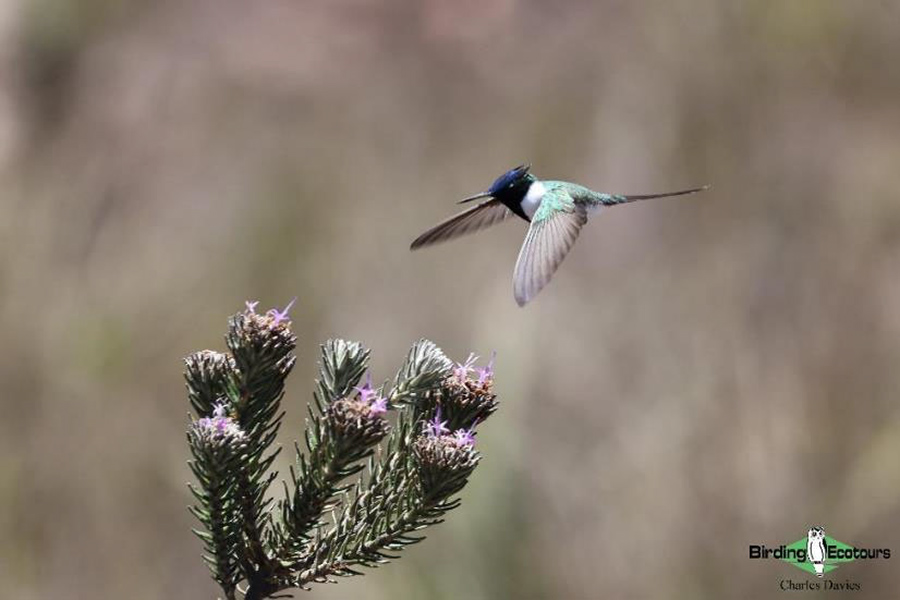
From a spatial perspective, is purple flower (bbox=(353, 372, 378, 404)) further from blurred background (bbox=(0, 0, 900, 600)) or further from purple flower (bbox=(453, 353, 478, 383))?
blurred background (bbox=(0, 0, 900, 600))

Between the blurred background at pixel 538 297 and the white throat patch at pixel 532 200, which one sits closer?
A: the white throat patch at pixel 532 200

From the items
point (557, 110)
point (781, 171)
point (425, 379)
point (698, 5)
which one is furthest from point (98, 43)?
point (425, 379)

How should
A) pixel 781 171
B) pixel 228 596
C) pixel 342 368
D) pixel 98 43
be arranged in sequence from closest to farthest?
pixel 228 596 → pixel 342 368 → pixel 781 171 → pixel 98 43

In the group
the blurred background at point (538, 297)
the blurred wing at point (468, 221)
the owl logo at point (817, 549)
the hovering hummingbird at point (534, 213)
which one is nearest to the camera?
the hovering hummingbird at point (534, 213)

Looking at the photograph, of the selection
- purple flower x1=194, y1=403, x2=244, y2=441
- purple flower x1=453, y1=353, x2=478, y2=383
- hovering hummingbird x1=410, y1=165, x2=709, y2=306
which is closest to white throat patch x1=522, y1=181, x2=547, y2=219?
hovering hummingbird x1=410, y1=165, x2=709, y2=306

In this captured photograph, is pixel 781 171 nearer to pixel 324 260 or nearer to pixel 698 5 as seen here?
pixel 698 5

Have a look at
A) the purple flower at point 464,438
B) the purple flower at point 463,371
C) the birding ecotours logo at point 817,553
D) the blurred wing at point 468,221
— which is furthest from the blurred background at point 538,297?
the purple flower at point 464,438

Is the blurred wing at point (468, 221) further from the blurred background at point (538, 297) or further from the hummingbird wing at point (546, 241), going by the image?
the blurred background at point (538, 297)
